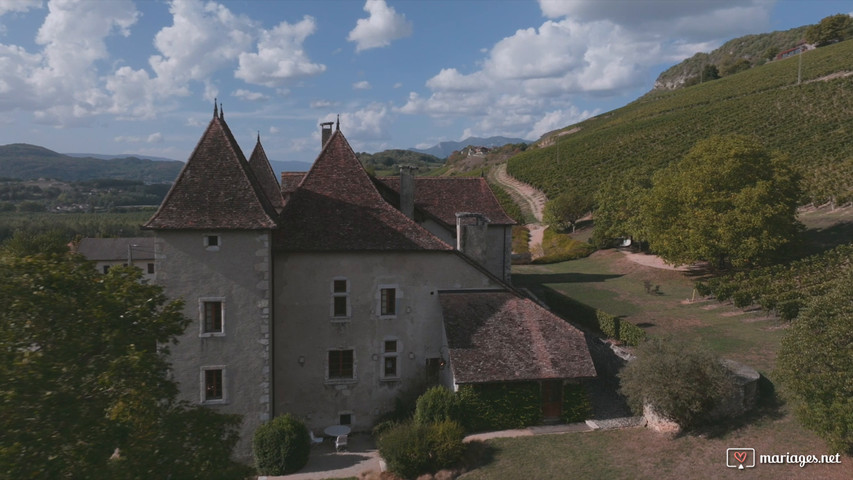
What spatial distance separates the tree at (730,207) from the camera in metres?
32.8

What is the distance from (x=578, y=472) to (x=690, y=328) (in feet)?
50.4

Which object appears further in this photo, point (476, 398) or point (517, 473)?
point (476, 398)

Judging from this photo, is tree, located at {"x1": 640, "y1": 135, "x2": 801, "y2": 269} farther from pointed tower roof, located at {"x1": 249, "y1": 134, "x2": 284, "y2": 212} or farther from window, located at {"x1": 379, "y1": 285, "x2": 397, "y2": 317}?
pointed tower roof, located at {"x1": 249, "y1": 134, "x2": 284, "y2": 212}

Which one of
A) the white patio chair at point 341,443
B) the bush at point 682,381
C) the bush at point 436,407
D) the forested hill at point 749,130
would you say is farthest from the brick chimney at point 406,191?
the forested hill at point 749,130

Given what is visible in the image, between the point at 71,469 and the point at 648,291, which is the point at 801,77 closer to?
the point at 648,291

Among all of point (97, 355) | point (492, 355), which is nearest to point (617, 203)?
point (492, 355)

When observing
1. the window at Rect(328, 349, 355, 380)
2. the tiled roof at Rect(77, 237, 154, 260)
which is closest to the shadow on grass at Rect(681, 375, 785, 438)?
the window at Rect(328, 349, 355, 380)

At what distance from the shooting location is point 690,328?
Answer: 2762cm

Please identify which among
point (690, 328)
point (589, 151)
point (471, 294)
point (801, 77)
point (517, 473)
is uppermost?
point (801, 77)

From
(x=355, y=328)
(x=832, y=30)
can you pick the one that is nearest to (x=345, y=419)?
(x=355, y=328)

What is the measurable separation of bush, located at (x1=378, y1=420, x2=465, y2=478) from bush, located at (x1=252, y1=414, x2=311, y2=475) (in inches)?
106

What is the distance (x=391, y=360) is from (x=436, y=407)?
10.1 ft

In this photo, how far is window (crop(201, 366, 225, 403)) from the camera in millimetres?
18016

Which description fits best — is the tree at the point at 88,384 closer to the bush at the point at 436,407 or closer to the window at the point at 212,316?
the window at the point at 212,316
